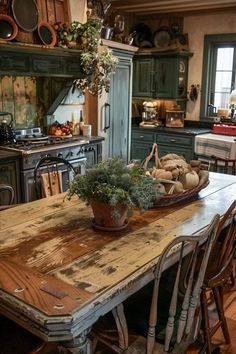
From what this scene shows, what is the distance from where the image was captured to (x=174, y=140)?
5.66 meters

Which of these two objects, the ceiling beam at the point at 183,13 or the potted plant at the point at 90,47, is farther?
the ceiling beam at the point at 183,13

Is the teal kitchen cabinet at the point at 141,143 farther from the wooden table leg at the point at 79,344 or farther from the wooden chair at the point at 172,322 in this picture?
the wooden table leg at the point at 79,344

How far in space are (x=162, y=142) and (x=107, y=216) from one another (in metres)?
4.10

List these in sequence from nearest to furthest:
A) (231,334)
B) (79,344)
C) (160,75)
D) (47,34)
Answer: (79,344), (231,334), (47,34), (160,75)

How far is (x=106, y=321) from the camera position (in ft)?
5.48

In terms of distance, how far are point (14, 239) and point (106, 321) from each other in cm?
55

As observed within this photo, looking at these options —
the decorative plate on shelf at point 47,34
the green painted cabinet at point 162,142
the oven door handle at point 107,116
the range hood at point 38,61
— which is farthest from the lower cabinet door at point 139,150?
the decorative plate on shelf at point 47,34

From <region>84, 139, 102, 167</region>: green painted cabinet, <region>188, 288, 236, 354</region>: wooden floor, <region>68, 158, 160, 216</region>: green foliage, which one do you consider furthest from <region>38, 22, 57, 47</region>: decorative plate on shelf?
<region>188, 288, 236, 354</region>: wooden floor

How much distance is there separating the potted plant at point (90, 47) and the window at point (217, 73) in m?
2.12

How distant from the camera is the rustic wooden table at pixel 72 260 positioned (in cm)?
123

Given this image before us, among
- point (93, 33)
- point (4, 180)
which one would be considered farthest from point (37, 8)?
point (4, 180)

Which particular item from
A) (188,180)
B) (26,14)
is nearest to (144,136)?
(26,14)

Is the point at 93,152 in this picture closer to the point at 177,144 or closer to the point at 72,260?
the point at 177,144

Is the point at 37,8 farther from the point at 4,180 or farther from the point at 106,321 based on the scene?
the point at 106,321
